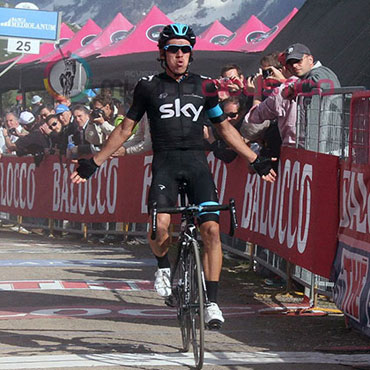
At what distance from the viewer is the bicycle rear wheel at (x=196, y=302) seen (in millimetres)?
6730

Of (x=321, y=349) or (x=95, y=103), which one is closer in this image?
(x=321, y=349)

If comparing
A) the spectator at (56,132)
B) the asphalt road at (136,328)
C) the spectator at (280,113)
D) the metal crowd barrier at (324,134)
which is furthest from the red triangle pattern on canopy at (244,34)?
the metal crowd barrier at (324,134)

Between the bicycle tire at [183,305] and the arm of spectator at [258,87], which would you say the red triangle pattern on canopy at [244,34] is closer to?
the arm of spectator at [258,87]

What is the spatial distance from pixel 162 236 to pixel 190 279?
21.7 inches

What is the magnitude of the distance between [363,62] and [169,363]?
29.0 feet

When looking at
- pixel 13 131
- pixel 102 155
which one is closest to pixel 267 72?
pixel 102 155

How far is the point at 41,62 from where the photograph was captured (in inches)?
1053

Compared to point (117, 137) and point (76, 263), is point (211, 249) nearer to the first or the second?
point (117, 137)

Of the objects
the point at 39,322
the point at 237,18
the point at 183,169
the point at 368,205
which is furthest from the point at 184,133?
the point at 237,18

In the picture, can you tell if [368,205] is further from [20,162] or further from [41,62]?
[41,62]

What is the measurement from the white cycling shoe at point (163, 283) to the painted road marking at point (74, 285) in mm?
3373


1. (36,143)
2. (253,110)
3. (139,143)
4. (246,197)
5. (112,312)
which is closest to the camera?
(112,312)

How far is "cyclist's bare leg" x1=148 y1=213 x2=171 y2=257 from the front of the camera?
7555mm

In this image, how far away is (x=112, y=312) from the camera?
930 centimetres
